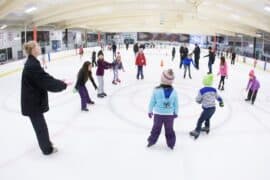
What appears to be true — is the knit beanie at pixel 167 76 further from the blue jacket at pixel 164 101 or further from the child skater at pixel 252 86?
the child skater at pixel 252 86

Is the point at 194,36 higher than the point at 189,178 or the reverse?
higher

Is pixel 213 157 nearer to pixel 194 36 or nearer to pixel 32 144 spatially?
pixel 32 144

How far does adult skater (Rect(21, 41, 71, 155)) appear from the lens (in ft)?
9.68

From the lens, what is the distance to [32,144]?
3828mm

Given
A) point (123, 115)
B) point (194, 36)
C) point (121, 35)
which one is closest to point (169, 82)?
point (123, 115)

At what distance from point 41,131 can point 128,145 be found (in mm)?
1353

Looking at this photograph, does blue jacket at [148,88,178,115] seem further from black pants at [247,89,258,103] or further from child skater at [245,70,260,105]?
black pants at [247,89,258,103]

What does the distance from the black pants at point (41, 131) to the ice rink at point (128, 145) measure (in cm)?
13

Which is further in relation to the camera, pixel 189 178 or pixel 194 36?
pixel 194 36

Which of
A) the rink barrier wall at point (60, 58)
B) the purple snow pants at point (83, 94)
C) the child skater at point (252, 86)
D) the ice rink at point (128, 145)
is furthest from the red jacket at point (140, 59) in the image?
the rink barrier wall at point (60, 58)

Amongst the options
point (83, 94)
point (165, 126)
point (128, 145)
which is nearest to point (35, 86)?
point (128, 145)

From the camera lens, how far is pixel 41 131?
329 cm

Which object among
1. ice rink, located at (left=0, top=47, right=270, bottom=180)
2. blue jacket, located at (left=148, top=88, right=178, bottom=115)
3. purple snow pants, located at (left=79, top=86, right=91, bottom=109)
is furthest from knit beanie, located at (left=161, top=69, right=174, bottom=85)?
purple snow pants, located at (left=79, top=86, right=91, bottom=109)

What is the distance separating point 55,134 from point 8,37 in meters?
17.6
